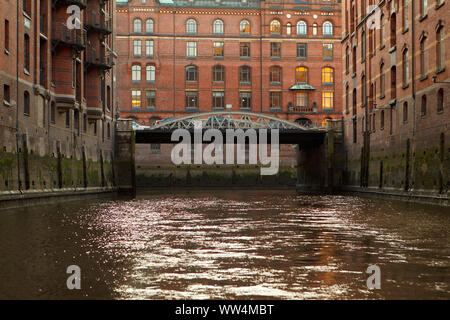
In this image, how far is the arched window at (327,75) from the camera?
6662cm

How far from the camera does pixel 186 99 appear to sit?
6556 cm

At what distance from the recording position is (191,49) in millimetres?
66188

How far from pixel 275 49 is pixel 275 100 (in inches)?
217

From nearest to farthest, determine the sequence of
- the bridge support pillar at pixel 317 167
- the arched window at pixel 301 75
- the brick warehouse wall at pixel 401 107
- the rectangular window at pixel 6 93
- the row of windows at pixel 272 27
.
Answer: the rectangular window at pixel 6 93 → the brick warehouse wall at pixel 401 107 → the bridge support pillar at pixel 317 167 → the row of windows at pixel 272 27 → the arched window at pixel 301 75

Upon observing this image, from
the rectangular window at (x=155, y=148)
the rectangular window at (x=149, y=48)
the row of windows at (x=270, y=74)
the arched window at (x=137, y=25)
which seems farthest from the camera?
the row of windows at (x=270, y=74)

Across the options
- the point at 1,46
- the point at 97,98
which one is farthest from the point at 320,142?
the point at 1,46

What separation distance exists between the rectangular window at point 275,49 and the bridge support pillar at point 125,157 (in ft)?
78.4

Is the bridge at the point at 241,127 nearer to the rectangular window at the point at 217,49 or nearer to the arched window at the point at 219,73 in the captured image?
the arched window at the point at 219,73

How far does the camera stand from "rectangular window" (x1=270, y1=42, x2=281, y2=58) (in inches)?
2621

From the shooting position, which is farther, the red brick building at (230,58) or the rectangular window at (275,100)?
the rectangular window at (275,100)

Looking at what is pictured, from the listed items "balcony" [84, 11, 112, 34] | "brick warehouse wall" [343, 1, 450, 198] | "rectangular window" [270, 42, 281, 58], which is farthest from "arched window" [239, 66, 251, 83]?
"balcony" [84, 11, 112, 34]

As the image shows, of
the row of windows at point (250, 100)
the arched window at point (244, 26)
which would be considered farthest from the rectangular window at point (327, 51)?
the arched window at point (244, 26)
